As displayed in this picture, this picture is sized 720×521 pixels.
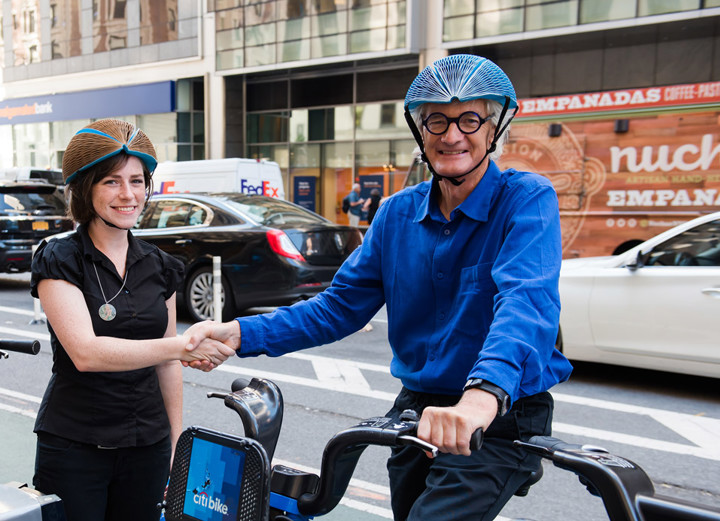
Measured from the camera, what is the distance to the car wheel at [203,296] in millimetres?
9016

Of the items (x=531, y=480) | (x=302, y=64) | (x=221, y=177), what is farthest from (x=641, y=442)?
(x=302, y=64)

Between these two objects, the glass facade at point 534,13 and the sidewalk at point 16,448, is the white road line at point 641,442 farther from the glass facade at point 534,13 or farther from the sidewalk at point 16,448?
the glass facade at point 534,13

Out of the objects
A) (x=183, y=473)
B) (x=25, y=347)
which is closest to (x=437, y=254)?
(x=183, y=473)

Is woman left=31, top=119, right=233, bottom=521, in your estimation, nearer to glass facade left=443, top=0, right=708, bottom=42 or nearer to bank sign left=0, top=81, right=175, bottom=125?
glass facade left=443, top=0, right=708, bottom=42

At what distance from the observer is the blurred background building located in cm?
1806

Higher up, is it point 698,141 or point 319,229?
point 698,141

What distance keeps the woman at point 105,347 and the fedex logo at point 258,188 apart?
13.6 meters

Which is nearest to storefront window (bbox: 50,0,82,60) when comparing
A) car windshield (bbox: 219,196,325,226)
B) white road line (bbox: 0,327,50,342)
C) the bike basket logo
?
car windshield (bbox: 219,196,325,226)

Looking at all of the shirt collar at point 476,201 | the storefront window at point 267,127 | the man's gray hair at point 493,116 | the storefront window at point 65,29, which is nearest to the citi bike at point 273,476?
the shirt collar at point 476,201

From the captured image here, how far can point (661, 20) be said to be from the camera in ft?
54.9

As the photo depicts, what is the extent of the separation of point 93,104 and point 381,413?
2951 cm

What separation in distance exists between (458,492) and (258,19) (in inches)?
992

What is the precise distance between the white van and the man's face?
1389cm

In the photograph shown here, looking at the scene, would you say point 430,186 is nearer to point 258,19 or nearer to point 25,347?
point 25,347
